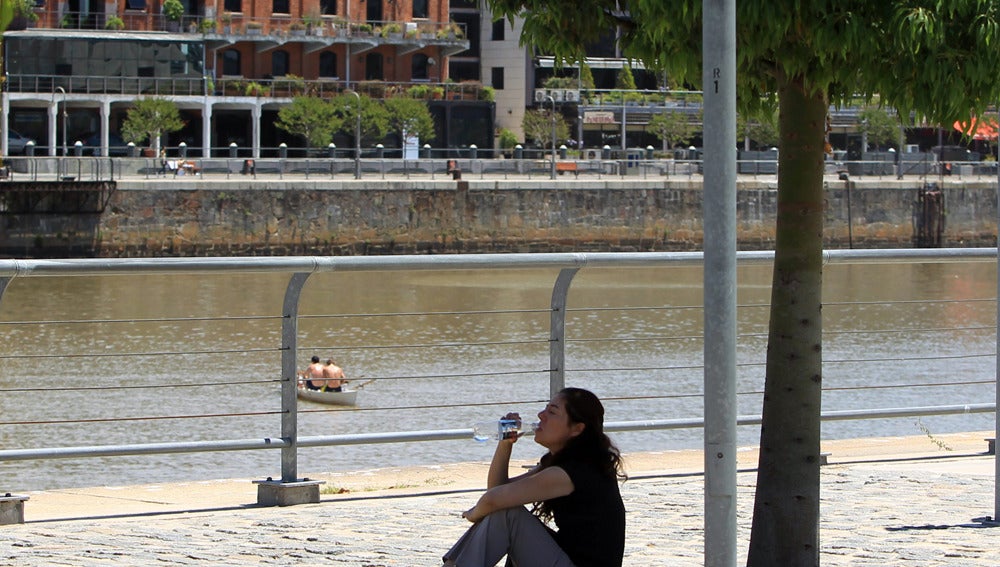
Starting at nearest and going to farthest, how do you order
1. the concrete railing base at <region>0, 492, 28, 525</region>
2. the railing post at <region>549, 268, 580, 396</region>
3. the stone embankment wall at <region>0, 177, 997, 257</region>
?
the concrete railing base at <region>0, 492, 28, 525</region>
the railing post at <region>549, 268, 580, 396</region>
the stone embankment wall at <region>0, 177, 997, 257</region>

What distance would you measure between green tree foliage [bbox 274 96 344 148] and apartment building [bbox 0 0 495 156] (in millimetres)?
1689

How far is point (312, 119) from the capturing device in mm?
70188

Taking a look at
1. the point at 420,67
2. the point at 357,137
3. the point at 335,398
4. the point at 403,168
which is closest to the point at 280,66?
the point at 420,67

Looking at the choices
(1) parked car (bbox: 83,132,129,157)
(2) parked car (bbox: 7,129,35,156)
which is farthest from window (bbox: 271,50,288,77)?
(2) parked car (bbox: 7,129,35,156)

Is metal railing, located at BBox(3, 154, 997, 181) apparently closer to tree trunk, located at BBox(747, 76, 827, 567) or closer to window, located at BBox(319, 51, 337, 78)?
window, located at BBox(319, 51, 337, 78)

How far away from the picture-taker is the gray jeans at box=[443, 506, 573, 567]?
5270mm

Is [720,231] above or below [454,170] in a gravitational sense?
below

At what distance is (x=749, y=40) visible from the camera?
5.20m

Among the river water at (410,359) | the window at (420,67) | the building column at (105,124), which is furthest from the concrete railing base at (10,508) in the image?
the window at (420,67)

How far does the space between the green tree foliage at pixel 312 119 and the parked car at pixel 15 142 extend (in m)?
10.8

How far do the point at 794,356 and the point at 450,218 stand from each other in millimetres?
51603

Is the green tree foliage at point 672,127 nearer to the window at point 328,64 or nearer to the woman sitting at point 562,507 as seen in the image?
the window at point 328,64

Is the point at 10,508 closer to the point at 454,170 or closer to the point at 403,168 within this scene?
the point at 454,170

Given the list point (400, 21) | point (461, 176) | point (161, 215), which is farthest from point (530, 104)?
point (161, 215)
